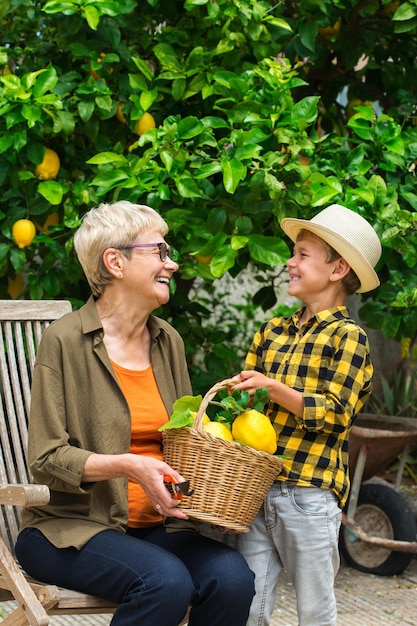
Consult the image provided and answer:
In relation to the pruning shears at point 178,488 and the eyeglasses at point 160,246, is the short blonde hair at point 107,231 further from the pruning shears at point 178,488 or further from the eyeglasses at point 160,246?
the pruning shears at point 178,488

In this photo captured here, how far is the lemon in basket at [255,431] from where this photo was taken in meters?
2.51

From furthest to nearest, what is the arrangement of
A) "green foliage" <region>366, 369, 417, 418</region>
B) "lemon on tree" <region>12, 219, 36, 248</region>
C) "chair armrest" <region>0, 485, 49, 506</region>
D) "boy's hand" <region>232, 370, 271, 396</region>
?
"green foliage" <region>366, 369, 417, 418</region> < "lemon on tree" <region>12, 219, 36, 248</region> < "boy's hand" <region>232, 370, 271, 396</region> < "chair armrest" <region>0, 485, 49, 506</region>

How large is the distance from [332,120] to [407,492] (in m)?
1.96

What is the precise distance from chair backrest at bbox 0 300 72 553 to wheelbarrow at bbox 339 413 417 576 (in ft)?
4.59

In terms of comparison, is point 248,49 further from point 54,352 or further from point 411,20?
point 54,352

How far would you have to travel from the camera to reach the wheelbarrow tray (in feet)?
13.2

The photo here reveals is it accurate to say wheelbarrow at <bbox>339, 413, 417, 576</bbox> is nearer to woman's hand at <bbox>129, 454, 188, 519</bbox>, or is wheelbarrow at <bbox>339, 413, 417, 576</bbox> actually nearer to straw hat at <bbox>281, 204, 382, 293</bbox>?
straw hat at <bbox>281, 204, 382, 293</bbox>

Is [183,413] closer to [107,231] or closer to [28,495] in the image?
[28,495]

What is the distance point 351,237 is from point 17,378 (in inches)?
44.3

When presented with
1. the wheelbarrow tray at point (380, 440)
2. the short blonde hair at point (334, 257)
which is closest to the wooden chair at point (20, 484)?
the short blonde hair at point (334, 257)

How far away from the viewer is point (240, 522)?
2.52 metres

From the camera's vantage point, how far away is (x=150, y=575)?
8.00ft

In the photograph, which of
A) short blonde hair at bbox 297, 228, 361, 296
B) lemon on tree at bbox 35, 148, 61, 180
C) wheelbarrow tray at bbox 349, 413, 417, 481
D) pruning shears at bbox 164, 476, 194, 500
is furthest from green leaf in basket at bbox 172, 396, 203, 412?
wheelbarrow tray at bbox 349, 413, 417, 481

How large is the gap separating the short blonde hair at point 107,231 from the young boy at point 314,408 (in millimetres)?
428
